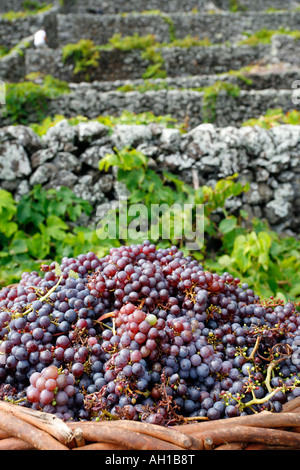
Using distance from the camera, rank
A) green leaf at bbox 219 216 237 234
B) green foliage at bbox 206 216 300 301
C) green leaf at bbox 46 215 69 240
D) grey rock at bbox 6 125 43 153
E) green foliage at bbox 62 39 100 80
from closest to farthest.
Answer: green foliage at bbox 206 216 300 301
green leaf at bbox 46 215 69 240
green leaf at bbox 219 216 237 234
grey rock at bbox 6 125 43 153
green foliage at bbox 62 39 100 80

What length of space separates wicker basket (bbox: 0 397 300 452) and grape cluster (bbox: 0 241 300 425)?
85mm

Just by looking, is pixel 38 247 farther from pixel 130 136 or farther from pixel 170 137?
pixel 170 137

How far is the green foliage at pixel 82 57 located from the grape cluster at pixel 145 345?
975 centimetres

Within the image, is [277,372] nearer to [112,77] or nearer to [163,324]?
[163,324]

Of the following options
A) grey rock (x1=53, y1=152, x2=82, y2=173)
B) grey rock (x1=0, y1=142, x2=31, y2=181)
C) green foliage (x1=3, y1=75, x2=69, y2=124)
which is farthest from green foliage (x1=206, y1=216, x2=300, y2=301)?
green foliage (x1=3, y1=75, x2=69, y2=124)

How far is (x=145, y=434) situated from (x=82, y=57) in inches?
416

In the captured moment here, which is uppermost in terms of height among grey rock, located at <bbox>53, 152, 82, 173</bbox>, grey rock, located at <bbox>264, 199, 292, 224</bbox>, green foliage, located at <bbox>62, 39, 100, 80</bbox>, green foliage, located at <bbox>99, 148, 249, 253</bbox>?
green foliage, located at <bbox>62, 39, 100, 80</bbox>

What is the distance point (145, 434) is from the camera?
83 centimetres

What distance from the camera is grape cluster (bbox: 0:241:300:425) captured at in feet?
3.23

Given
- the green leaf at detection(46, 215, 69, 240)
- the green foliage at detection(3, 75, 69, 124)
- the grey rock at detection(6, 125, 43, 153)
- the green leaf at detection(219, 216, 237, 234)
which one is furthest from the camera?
the green foliage at detection(3, 75, 69, 124)

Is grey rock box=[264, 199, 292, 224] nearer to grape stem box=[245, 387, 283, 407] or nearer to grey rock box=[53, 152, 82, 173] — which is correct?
grey rock box=[53, 152, 82, 173]

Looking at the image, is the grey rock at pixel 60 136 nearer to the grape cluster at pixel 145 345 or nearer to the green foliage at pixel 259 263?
the green foliage at pixel 259 263

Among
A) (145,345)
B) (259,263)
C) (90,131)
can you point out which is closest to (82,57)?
(90,131)

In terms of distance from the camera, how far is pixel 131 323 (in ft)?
3.43
